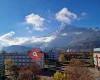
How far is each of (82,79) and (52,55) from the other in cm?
13104

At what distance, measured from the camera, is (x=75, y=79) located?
55.2 metres

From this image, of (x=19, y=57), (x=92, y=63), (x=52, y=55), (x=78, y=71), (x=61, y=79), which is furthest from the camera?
(x=52, y=55)

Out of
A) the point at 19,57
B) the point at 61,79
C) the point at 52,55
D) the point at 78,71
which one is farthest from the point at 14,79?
the point at 52,55

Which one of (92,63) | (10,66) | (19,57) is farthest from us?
(19,57)

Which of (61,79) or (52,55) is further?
(52,55)

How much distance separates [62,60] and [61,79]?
55.6 metres

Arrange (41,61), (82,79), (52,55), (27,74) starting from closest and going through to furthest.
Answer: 1. (82,79)
2. (27,74)
3. (41,61)
4. (52,55)

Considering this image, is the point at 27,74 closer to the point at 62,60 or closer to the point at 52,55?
the point at 62,60

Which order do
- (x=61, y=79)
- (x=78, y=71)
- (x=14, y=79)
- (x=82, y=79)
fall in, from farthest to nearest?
(x=14, y=79) → (x=61, y=79) → (x=78, y=71) → (x=82, y=79)

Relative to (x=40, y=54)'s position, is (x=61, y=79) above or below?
below

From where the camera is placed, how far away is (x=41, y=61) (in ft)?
388

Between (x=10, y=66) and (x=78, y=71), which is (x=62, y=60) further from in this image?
(x=78, y=71)

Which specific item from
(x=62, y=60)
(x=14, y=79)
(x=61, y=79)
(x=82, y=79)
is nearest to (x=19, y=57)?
(x=62, y=60)

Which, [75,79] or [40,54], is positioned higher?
[40,54]
